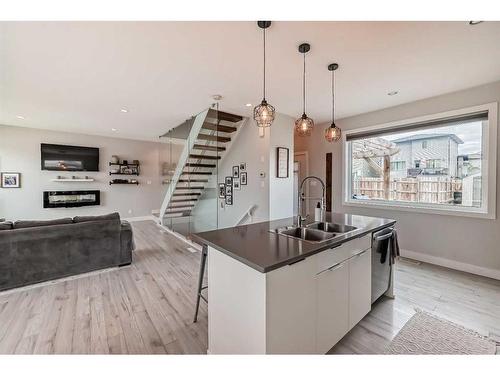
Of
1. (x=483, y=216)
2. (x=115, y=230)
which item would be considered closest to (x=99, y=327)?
(x=115, y=230)

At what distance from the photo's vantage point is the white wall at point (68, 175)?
5.46 metres

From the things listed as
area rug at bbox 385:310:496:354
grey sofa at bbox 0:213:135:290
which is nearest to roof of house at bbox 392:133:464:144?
area rug at bbox 385:310:496:354

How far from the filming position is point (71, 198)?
20.3 ft

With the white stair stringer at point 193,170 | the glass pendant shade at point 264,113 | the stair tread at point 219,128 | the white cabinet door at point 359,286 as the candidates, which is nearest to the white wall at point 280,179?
the white stair stringer at point 193,170

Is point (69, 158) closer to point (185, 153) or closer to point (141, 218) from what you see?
point (141, 218)

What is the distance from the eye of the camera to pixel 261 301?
118 centimetres

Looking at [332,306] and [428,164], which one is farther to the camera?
[428,164]

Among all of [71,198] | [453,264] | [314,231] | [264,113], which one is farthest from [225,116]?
[71,198]

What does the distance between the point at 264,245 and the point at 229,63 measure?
2073 millimetres

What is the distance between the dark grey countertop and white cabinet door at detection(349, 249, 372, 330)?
0.24 meters

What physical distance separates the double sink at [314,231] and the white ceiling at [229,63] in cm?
176

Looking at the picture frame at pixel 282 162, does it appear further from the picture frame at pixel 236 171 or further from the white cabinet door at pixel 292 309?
the white cabinet door at pixel 292 309

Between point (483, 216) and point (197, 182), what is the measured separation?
519cm
